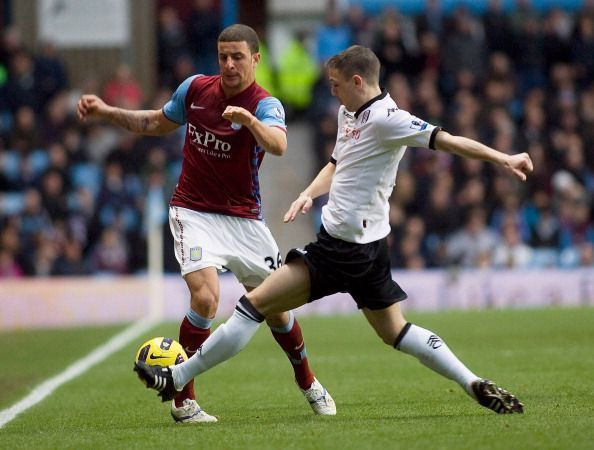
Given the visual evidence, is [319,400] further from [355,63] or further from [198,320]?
[355,63]

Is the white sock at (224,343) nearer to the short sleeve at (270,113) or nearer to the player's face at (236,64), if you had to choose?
the short sleeve at (270,113)

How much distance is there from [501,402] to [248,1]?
2060 cm

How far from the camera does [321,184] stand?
8164mm

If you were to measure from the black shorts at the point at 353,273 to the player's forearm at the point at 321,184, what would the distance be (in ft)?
1.22

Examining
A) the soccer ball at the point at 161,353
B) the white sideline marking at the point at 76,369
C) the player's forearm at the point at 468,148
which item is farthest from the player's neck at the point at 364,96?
the white sideline marking at the point at 76,369

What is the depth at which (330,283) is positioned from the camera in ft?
25.6

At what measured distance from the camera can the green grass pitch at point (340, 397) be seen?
7.12 meters

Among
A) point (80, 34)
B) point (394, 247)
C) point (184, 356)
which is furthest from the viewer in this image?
point (80, 34)

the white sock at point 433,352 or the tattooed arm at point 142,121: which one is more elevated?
the tattooed arm at point 142,121

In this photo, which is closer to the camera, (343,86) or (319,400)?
(343,86)

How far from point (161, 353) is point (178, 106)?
1701 mm

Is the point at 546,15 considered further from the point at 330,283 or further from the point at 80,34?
the point at 330,283

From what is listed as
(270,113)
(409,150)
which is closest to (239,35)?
(270,113)

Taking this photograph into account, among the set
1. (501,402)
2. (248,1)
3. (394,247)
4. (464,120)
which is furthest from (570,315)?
(248,1)
